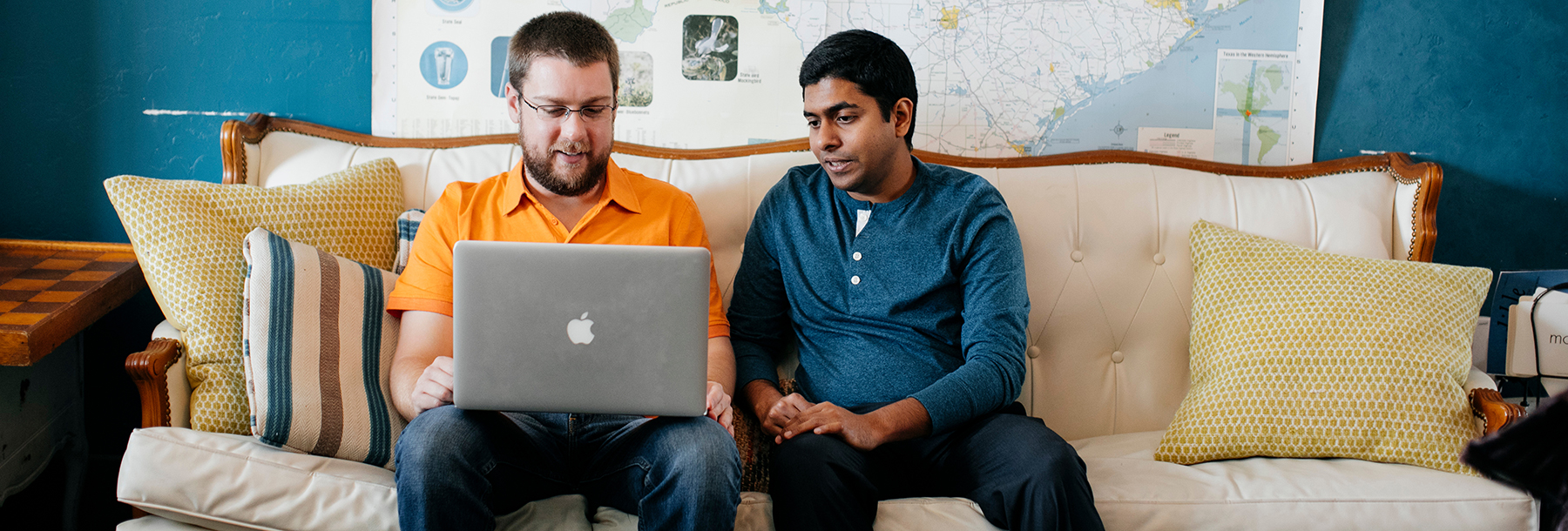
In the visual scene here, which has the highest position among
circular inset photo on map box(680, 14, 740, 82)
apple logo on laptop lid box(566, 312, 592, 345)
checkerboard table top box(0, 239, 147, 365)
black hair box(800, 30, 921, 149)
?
circular inset photo on map box(680, 14, 740, 82)

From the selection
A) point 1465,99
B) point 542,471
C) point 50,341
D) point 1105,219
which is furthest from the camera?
point 1465,99

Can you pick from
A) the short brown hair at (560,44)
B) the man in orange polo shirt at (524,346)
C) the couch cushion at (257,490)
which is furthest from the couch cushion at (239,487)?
the short brown hair at (560,44)

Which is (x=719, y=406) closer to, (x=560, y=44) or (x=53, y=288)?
(x=560, y=44)

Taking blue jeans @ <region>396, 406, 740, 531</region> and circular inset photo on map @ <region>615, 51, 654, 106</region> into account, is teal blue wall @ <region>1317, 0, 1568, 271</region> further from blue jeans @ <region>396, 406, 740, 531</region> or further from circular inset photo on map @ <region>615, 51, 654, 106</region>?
blue jeans @ <region>396, 406, 740, 531</region>

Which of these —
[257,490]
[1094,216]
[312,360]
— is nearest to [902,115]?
[1094,216]

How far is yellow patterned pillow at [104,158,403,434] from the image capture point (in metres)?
1.29

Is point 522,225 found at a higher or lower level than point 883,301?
higher

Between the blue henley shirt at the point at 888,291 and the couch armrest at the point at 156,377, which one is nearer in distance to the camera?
the couch armrest at the point at 156,377

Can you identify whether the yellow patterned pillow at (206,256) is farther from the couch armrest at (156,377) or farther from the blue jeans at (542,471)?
the blue jeans at (542,471)

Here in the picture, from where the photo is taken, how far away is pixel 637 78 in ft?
6.18

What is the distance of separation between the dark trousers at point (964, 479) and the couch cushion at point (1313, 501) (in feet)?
0.51

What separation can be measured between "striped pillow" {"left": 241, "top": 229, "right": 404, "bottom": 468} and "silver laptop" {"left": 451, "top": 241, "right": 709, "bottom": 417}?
1.16 feet

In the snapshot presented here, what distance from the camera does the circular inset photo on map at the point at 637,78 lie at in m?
1.88

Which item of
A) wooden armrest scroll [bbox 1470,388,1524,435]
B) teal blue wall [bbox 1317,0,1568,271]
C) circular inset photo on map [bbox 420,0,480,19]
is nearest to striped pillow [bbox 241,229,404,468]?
circular inset photo on map [bbox 420,0,480,19]
